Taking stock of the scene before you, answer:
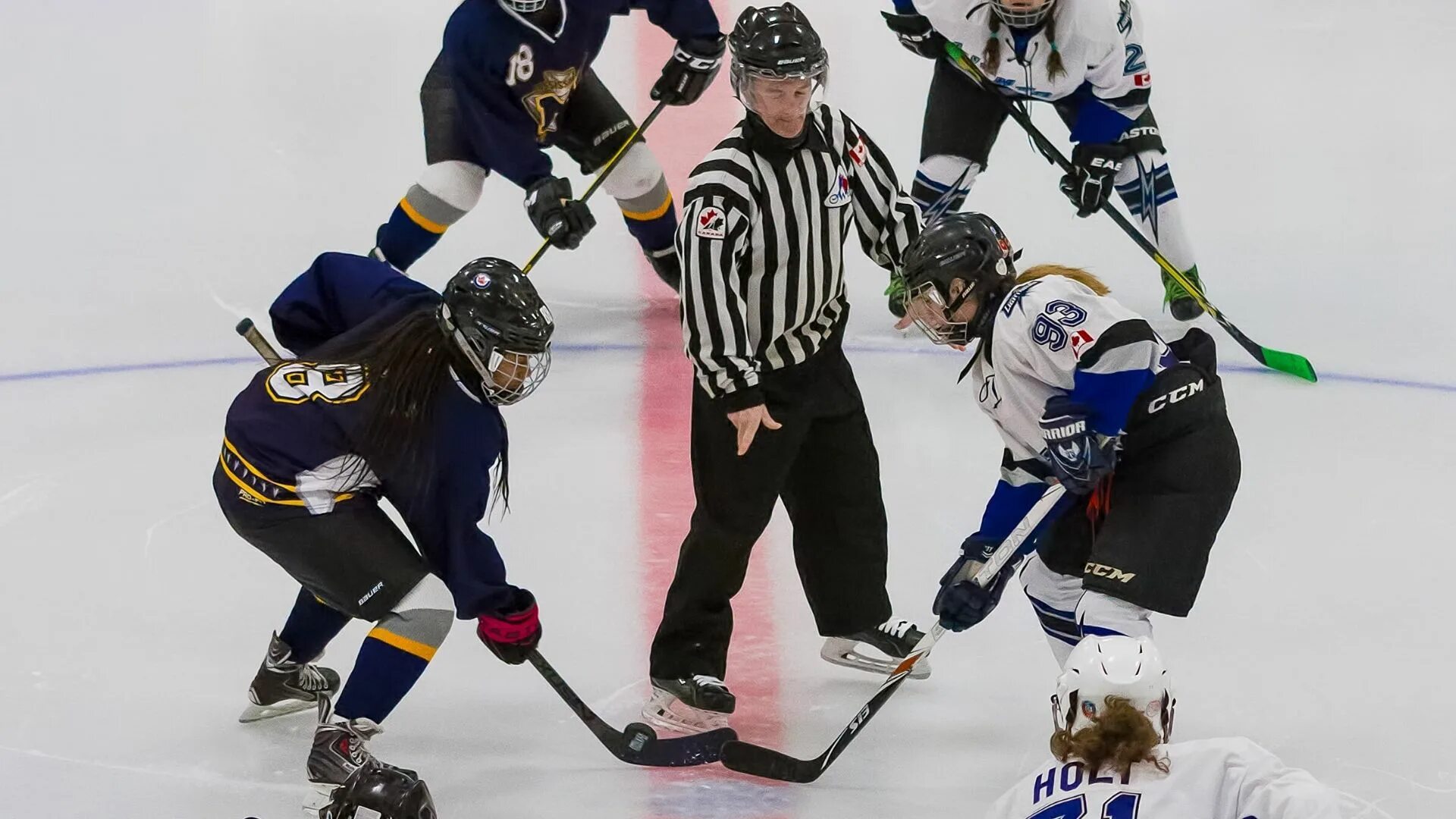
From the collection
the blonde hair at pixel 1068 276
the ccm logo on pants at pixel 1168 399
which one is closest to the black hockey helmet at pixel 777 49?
the blonde hair at pixel 1068 276

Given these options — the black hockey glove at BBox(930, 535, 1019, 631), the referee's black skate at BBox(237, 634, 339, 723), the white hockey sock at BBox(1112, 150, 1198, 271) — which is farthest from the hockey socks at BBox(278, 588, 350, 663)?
the white hockey sock at BBox(1112, 150, 1198, 271)

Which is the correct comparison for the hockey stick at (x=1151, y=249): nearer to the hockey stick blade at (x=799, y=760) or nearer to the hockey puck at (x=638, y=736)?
the hockey stick blade at (x=799, y=760)

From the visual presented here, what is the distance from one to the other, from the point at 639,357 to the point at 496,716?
179cm

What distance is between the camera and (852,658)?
375cm

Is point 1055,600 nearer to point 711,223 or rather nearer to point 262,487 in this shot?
point 711,223

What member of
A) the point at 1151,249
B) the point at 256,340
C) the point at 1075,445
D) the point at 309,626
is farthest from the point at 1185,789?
the point at 1151,249

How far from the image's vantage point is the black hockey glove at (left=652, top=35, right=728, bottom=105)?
16.3 feet

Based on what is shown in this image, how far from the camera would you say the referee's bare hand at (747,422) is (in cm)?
Answer: 342

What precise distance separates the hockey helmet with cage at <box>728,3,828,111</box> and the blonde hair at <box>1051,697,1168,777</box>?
1.51 meters

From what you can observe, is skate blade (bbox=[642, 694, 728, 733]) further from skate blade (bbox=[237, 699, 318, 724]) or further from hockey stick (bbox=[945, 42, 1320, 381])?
hockey stick (bbox=[945, 42, 1320, 381])

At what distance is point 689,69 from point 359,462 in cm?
208

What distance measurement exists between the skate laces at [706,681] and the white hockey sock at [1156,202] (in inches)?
87.4

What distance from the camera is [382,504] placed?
15.2ft

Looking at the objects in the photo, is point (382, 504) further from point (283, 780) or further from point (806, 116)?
point (806, 116)
